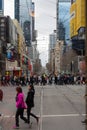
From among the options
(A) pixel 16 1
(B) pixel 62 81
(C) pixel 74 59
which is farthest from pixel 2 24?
(B) pixel 62 81

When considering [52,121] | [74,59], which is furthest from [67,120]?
[74,59]

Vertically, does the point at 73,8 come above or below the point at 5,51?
above

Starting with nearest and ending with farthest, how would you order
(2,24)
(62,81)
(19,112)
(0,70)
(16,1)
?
(19,112) < (62,81) < (16,1) < (0,70) < (2,24)

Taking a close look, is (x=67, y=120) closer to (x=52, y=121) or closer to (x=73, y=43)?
(x=52, y=121)

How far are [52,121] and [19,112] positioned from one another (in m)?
Answer: 2.58

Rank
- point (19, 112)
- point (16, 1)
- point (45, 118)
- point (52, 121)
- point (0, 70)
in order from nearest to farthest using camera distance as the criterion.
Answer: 1. point (19, 112)
2. point (52, 121)
3. point (45, 118)
4. point (16, 1)
5. point (0, 70)

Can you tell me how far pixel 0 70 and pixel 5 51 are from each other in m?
5.00

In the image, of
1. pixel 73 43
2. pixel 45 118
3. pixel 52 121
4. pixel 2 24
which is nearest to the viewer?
pixel 52 121

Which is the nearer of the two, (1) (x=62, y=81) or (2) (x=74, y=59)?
(1) (x=62, y=81)

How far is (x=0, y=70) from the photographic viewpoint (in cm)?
11369

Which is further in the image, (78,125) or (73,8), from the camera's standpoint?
(73,8)

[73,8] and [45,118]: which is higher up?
[73,8]

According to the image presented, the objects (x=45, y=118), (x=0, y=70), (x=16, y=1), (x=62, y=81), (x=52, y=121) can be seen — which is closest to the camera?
Answer: (x=52, y=121)

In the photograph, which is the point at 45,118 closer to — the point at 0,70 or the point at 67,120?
the point at 67,120
